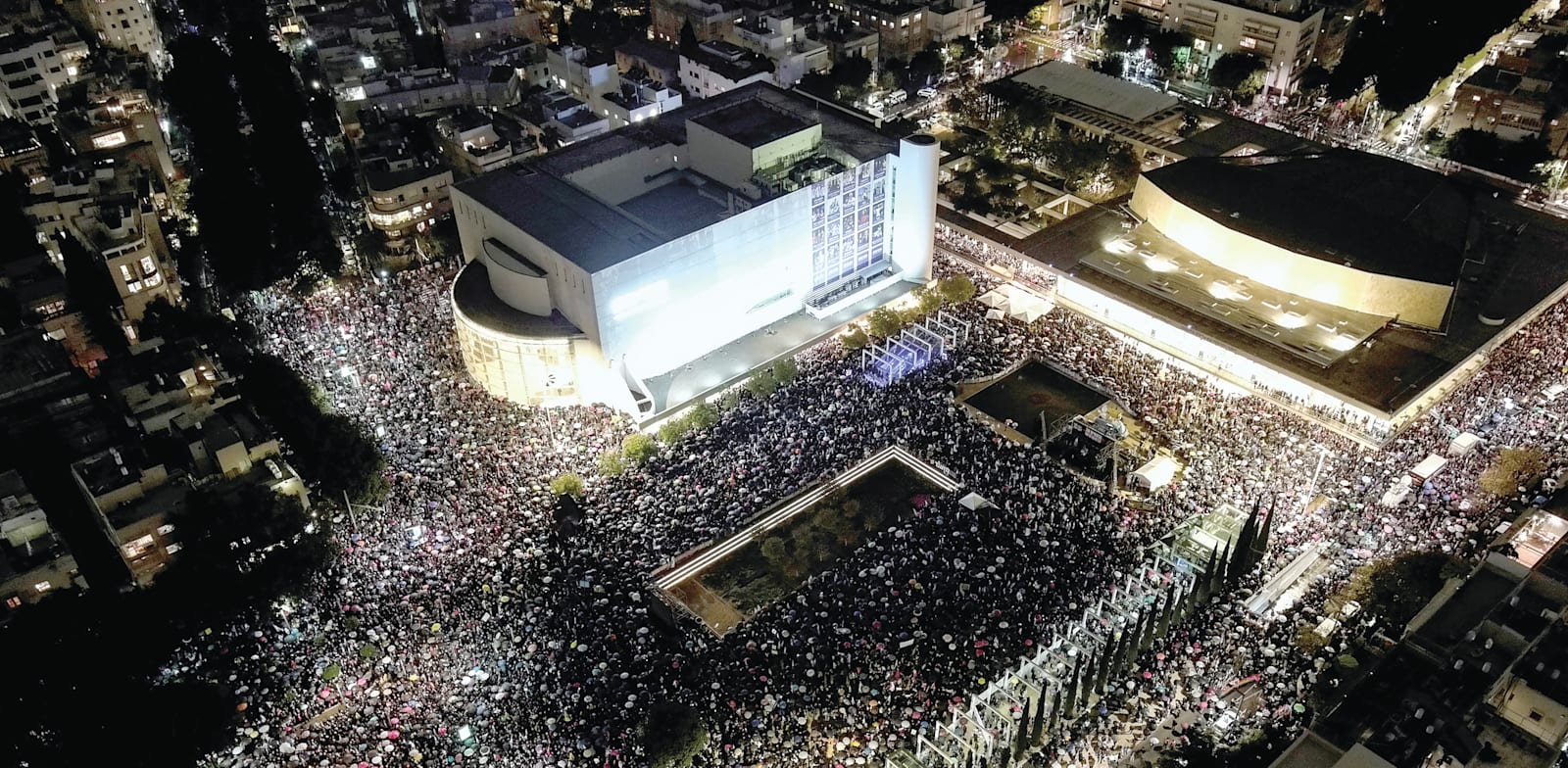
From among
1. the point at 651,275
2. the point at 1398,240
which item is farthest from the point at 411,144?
the point at 1398,240

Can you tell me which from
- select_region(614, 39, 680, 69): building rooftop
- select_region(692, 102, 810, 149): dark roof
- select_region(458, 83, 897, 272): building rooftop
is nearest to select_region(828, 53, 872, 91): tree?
select_region(614, 39, 680, 69): building rooftop

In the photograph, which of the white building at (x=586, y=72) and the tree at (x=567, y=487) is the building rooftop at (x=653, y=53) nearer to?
the white building at (x=586, y=72)

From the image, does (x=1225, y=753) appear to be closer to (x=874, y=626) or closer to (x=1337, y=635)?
(x=1337, y=635)

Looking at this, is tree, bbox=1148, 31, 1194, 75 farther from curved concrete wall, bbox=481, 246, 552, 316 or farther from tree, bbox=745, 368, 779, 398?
curved concrete wall, bbox=481, 246, 552, 316

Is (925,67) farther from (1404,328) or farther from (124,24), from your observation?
(124,24)

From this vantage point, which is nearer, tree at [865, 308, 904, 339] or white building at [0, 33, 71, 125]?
tree at [865, 308, 904, 339]
